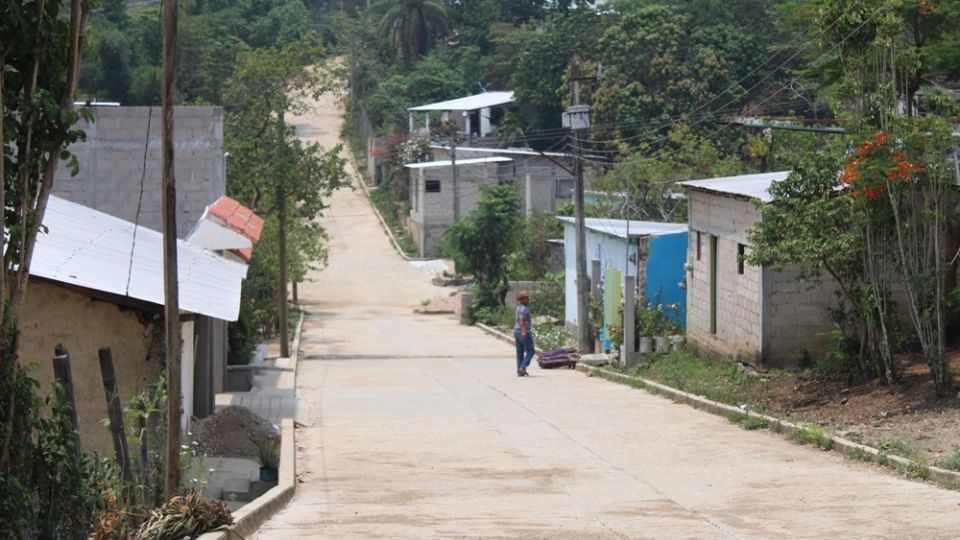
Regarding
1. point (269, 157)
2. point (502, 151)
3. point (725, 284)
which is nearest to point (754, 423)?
point (725, 284)

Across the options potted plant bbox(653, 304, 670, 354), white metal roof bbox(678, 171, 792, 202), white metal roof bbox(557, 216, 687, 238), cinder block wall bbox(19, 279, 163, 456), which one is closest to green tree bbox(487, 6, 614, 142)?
white metal roof bbox(557, 216, 687, 238)

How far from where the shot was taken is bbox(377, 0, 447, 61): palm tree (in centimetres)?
9206

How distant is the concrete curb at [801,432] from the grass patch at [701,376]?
Answer: 214 mm

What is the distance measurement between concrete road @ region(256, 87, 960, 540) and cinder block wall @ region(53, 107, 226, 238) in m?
4.38

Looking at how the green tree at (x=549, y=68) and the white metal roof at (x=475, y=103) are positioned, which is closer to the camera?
the green tree at (x=549, y=68)

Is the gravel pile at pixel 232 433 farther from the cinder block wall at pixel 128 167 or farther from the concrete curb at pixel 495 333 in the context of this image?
the concrete curb at pixel 495 333

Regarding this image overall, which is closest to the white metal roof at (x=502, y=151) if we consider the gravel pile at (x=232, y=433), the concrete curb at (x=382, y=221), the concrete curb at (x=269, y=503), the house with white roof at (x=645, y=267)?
the concrete curb at (x=382, y=221)

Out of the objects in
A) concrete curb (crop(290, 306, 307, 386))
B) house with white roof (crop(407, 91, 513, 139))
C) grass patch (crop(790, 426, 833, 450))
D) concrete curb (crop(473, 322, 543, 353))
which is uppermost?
house with white roof (crop(407, 91, 513, 139))

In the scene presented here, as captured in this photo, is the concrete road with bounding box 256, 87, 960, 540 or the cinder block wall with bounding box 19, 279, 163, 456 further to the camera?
the cinder block wall with bounding box 19, 279, 163, 456

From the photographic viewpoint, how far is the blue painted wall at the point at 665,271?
31.2m

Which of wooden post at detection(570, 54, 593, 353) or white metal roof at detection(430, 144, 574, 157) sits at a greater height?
white metal roof at detection(430, 144, 574, 157)

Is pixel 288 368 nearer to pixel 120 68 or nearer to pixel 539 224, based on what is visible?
pixel 539 224

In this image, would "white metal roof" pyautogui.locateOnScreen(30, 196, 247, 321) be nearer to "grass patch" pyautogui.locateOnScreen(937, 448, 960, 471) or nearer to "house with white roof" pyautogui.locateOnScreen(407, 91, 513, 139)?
"grass patch" pyautogui.locateOnScreen(937, 448, 960, 471)

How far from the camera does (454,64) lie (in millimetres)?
88438
